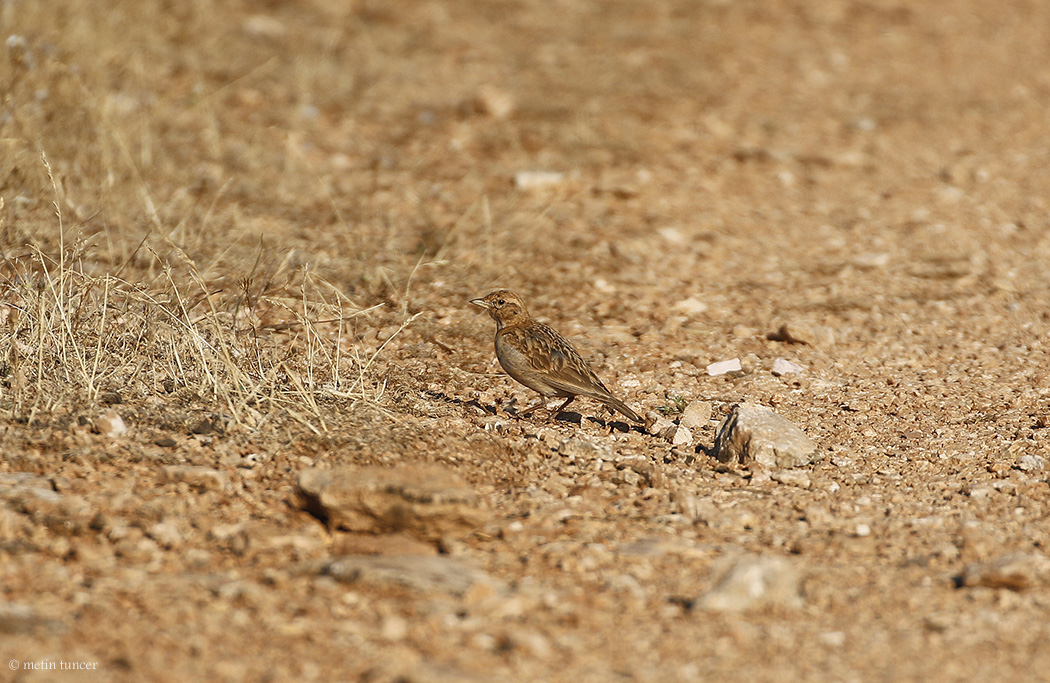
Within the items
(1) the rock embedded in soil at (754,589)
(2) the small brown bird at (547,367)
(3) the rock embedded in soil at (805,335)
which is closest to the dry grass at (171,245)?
(2) the small brown bird at (547,367)

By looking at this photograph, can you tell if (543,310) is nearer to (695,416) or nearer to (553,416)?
(553,416)

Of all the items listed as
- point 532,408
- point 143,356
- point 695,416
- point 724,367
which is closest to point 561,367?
point 532,408

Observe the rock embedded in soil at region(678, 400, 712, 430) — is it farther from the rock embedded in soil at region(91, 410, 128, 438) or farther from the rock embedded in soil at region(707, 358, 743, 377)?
the rock embedded in soil at region(91, 410, 128, 438)

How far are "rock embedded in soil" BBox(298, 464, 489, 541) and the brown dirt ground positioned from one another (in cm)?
14

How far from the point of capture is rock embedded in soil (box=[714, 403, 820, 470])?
479 centimetres

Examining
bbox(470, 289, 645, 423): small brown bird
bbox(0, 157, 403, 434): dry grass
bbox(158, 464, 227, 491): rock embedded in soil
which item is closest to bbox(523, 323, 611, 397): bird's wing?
bbox(470, 289, 645, 423): small brown bird

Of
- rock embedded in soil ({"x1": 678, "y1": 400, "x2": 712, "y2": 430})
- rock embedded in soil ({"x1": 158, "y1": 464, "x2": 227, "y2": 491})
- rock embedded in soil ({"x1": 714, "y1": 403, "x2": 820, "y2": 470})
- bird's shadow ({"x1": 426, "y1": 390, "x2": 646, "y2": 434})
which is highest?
rock embedded in soil ({"x1": 158, "y1": 464, "x2": 227, "y2": 491})

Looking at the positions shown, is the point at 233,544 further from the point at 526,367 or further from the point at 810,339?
the point at 810,339

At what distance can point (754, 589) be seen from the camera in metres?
3.59

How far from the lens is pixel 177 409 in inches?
185

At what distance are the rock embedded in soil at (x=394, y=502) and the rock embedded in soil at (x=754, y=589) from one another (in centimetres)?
90

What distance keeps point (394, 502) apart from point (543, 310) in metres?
2.94

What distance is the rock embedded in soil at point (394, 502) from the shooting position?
391cm

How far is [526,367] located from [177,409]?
1.58 meters
